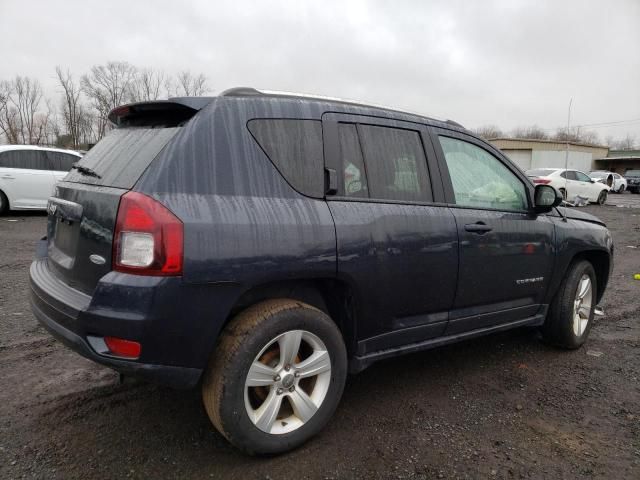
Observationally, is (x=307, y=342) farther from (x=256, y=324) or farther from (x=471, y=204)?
(x=471, y=204)

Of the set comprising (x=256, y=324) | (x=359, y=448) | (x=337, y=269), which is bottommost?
(x=359, y=448)

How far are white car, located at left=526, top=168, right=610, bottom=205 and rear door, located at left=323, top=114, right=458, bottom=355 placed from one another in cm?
1665

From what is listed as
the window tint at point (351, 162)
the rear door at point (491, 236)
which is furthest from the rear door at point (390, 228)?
the rear door at point (491, 236)

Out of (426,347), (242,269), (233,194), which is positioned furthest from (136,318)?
(426,347)

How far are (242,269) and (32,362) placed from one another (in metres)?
2.22

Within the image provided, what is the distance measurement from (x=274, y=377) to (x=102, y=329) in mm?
819

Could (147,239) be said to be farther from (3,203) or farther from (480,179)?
(3,203)

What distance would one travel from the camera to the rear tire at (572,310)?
3.86 meters

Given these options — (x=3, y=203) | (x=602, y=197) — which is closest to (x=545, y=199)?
(x=3, y=203)

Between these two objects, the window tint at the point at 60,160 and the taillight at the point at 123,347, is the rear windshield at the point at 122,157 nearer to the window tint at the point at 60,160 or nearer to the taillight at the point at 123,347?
the taillight at the point at 123,347

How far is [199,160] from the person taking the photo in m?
2.15

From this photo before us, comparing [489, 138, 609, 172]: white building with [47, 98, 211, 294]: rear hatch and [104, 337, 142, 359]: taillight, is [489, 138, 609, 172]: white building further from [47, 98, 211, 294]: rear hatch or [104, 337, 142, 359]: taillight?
[104, 337, 142, 359]: taillight

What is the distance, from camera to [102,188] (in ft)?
7.36

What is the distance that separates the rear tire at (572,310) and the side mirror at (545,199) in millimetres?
722
